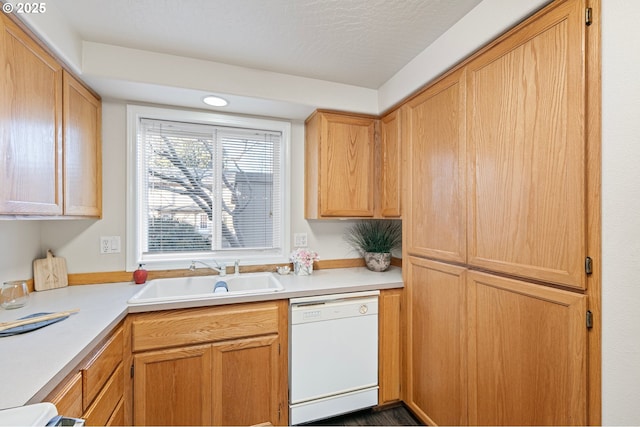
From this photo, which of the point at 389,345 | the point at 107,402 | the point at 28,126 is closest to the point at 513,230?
the point at 389,345

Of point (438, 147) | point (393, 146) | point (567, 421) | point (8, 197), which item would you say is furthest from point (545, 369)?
point (8, 197)

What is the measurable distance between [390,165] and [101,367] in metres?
2.03

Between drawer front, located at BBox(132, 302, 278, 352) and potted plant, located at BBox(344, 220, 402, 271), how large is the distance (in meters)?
0.97

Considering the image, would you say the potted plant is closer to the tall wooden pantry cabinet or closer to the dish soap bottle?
the tall wooden pantry cabinet

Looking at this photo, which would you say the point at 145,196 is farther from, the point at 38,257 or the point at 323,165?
the point at 323,165

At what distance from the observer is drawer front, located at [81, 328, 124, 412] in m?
1.04

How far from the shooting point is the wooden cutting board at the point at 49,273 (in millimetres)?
1684

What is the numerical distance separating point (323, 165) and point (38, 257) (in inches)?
77.2

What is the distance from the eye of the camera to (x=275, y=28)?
150cm

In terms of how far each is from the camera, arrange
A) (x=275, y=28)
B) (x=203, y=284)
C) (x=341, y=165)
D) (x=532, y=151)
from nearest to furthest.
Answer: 1. (x=532, y=151)
2. (x=275, y=28)
3. (x=203, y=284)
4. (x=341, y=165)

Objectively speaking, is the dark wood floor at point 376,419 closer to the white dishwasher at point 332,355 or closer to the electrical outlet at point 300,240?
the white dishwasher at point 332,355

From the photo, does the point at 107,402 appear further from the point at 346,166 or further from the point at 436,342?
the point at 346,166

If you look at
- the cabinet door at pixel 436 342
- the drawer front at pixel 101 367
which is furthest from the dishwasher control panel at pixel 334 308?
the drawer front at pixel 101 367

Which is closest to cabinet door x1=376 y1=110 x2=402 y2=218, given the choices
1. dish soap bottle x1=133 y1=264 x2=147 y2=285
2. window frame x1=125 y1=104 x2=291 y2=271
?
window frame x1=125 y1=104 x2=291 y2=271
